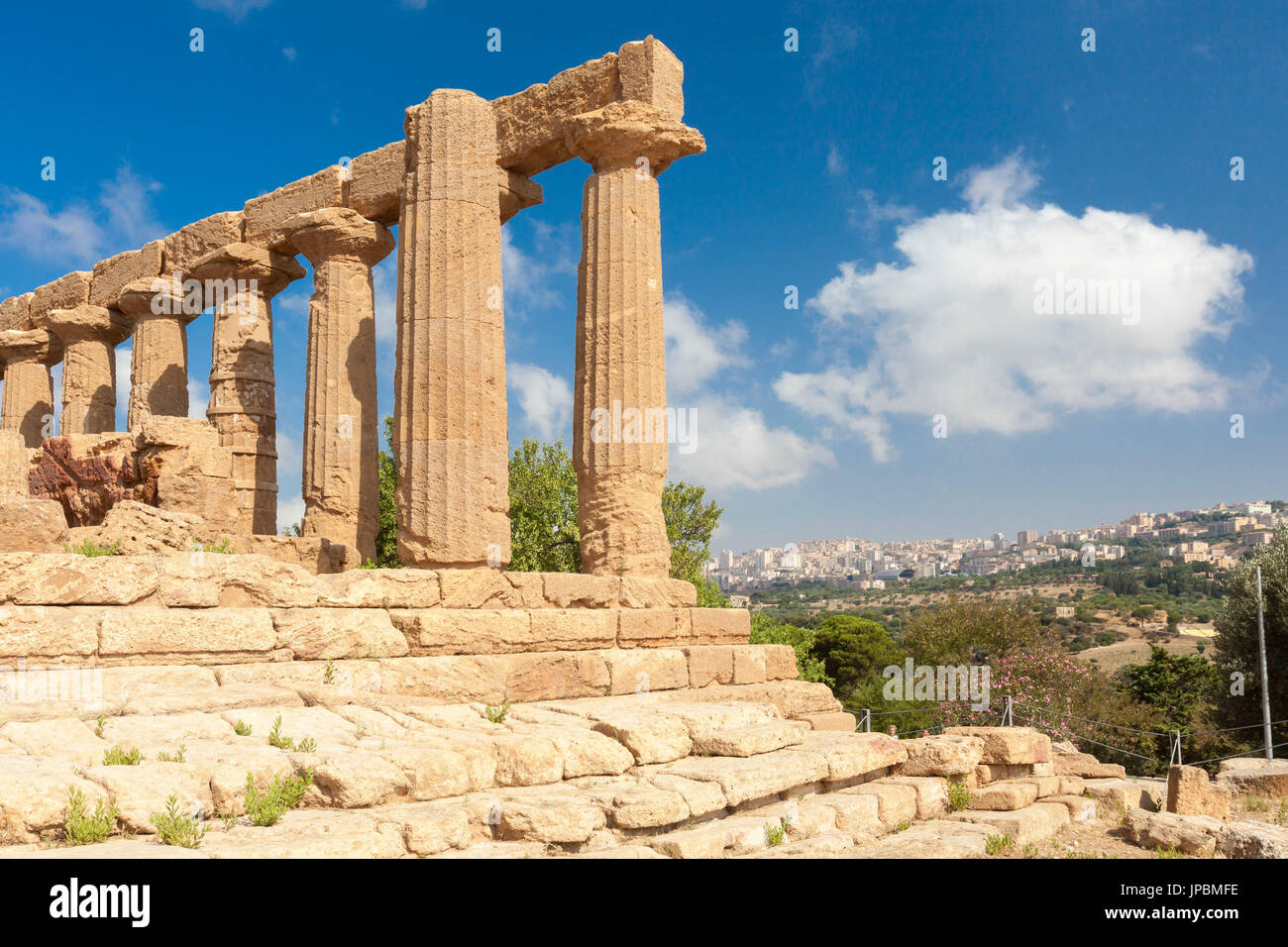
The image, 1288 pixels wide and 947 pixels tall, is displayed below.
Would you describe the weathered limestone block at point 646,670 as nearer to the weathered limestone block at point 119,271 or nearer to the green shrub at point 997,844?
the green shrub at point 997,844

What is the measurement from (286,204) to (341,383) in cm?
395

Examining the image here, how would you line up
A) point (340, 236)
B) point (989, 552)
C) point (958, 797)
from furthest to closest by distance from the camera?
point (989, 552) → point (340, 236) → point (958, 797)

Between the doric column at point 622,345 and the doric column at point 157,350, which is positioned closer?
the doric column at point 622,345

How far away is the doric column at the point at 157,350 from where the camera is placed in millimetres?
19500

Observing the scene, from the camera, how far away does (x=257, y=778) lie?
5586 millimetres

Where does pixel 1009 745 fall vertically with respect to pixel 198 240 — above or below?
below

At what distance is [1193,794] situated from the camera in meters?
10.1

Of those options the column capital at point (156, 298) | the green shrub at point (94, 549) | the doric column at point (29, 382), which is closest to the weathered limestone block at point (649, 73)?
the green shrub at point (94, 549)

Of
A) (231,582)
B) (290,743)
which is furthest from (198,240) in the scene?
(290,743)

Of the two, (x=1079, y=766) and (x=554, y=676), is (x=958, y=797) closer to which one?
(x=554, y=676)

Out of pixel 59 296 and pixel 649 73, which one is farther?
pixel 59 296

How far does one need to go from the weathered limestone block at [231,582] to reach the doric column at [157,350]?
12409 mm

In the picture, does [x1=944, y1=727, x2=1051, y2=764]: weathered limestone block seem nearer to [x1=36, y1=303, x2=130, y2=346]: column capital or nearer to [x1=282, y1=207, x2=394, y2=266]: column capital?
[x1=282, y1=207, x2=394, y2=266]: column capital
